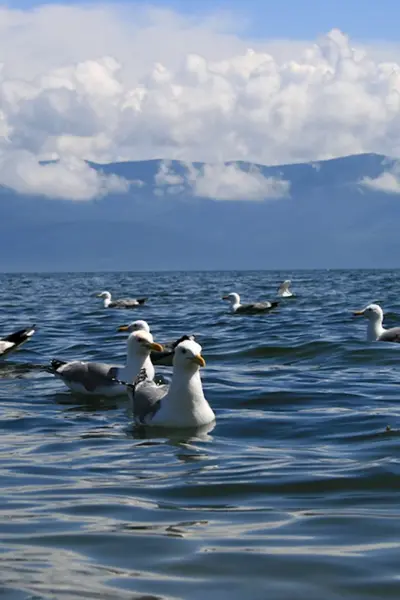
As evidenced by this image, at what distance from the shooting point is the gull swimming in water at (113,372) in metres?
14.8

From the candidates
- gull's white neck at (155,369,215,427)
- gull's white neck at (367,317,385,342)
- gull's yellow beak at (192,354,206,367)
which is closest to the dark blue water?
gull's white neck at (155,369,215,427)

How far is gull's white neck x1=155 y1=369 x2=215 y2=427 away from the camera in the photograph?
1156 centimetres

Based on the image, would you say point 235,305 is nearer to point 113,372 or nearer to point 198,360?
point 113,372

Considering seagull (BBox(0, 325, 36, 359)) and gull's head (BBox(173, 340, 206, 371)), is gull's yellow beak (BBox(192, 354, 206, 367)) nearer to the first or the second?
gull's head (BBox(173, 340, 206, 371))

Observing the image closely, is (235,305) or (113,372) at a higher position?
(235,305)

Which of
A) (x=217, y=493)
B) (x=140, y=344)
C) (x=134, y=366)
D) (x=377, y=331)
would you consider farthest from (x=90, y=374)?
(x=377, y=331)

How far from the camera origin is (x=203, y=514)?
7.54 metres

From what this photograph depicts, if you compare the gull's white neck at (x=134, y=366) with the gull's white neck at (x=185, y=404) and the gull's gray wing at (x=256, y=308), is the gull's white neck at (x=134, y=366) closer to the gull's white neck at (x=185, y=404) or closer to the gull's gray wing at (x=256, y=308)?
the gull's white neck at (x=185, y=404)

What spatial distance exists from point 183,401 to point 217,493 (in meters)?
3.43

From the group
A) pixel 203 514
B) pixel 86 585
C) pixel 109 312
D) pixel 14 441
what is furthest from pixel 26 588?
pixel 109 312

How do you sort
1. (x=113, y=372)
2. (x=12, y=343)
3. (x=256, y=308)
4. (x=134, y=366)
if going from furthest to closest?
(x=256, y=308)
(x=12, y=343)
(x=113, y=372)
(x=134, y=366)

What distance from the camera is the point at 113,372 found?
15.0 meters

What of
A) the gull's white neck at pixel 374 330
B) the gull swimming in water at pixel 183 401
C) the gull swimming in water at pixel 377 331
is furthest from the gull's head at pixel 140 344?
the gull's white neck at pixel 374 330

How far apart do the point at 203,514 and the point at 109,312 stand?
29235 mm
